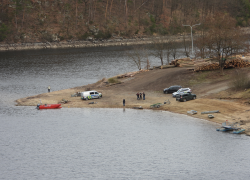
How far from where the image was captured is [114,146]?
45.8m

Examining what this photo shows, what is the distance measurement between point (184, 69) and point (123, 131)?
34979mm

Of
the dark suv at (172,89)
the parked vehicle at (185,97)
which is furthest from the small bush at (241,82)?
the dark suv at (172,89)

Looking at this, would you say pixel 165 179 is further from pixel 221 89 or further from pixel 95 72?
pixel 95 72

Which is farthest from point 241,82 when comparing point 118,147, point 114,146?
point 114,146

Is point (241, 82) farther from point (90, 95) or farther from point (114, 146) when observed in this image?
point (90, 95)

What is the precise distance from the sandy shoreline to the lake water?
196cm

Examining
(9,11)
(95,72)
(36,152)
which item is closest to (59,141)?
(36,152)

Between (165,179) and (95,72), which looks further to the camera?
(95,72)

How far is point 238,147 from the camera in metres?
41.4

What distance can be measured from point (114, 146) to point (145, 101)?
17.4m

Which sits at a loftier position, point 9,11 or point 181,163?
point 9,11

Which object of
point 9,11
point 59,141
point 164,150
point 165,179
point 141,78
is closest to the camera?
point 165,179

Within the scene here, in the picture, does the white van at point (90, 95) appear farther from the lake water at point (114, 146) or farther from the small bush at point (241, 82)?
the small bush at point (241, 82)

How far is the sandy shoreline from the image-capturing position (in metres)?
51.2
